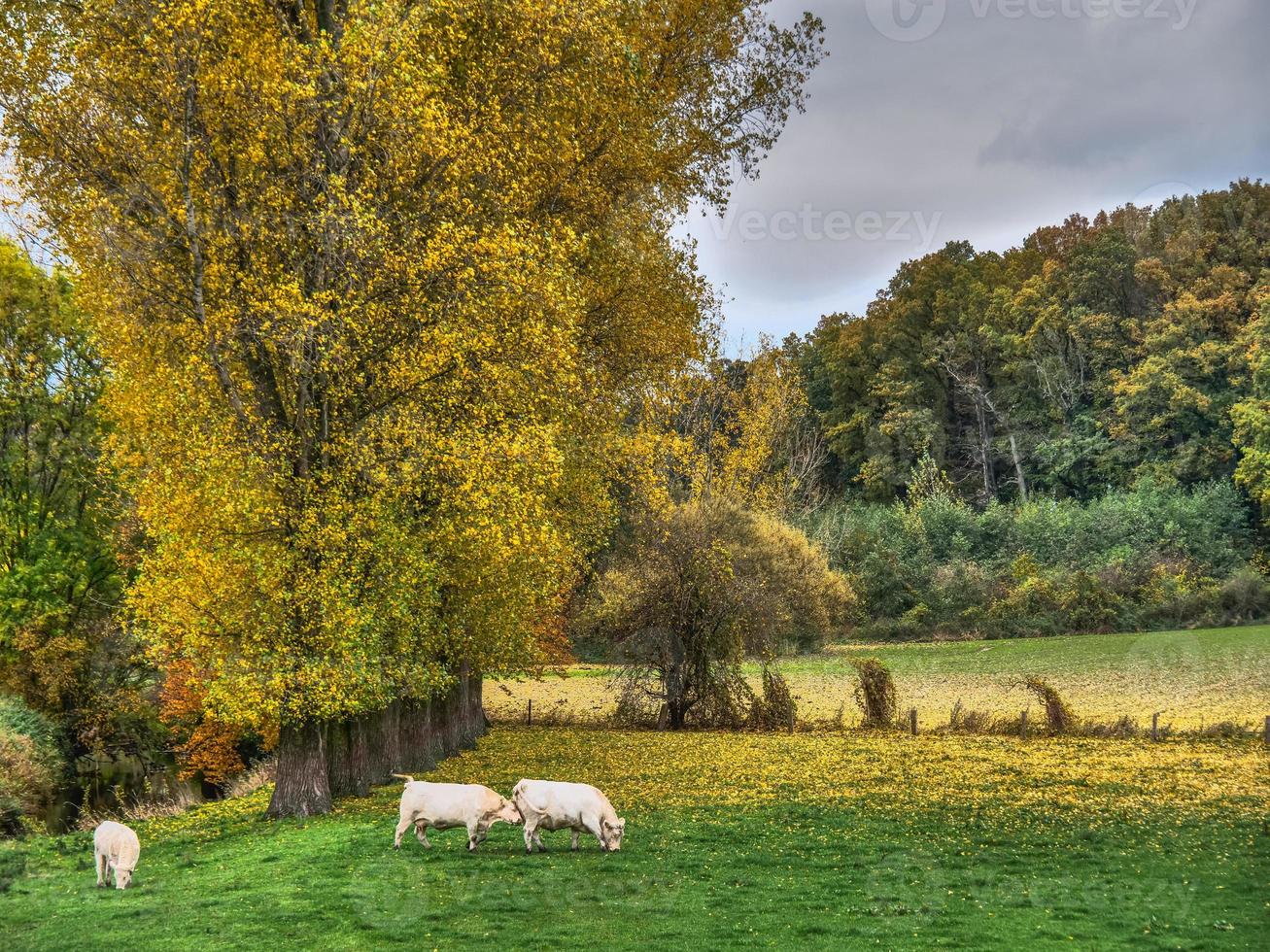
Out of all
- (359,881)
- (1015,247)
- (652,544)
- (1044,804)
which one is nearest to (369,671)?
(359,881)

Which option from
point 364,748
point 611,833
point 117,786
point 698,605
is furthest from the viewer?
point 698,605

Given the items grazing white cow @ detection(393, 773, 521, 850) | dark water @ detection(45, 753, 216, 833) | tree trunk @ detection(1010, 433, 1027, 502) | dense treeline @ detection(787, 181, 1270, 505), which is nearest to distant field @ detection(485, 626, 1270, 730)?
dark water @ detection(45, 753, 216, 833)

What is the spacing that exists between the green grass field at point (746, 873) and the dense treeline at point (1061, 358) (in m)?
58.3

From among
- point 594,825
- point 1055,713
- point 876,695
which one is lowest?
point 1055,713

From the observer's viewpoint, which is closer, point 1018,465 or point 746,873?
point 746,873

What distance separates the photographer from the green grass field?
11.4 meters

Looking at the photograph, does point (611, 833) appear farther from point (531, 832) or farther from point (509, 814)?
point (509, 814)

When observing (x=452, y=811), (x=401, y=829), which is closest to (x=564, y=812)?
(x=452, y=811)

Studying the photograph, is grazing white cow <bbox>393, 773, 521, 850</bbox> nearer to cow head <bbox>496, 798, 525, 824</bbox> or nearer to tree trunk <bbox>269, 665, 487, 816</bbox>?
cow head <bbox>496, 798, 525, 824</bbox>

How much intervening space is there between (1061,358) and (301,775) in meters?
78.3

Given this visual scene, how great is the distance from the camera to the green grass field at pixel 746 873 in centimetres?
1143

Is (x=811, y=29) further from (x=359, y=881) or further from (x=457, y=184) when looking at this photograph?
(x=359, y=881)

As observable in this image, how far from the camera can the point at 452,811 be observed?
1573 cm

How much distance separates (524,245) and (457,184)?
97.7 inches
